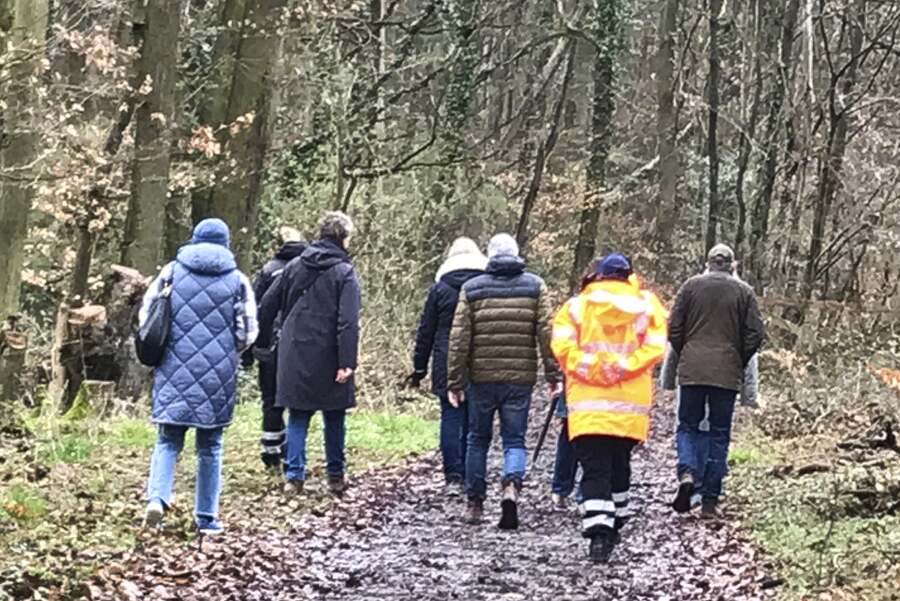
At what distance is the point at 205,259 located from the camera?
845cm

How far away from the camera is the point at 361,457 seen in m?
13.4

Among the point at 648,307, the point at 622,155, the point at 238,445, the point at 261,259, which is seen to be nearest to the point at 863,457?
the point at 648,307

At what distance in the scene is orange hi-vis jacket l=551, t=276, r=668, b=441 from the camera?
29.1 ft

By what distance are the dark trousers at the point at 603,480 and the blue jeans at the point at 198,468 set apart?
2501 millimetres

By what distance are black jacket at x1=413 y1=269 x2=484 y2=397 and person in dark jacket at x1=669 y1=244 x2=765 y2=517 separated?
6.21 ft

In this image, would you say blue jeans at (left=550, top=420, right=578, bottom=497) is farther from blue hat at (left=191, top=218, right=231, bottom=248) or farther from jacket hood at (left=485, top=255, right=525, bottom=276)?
blue hat at (left=191, top=218, right=231, bottom=248)

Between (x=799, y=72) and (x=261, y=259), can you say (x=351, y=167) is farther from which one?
(x=799, y=72)

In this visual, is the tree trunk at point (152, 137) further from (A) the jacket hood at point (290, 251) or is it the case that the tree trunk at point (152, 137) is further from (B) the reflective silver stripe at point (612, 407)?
(B) the reflective silver stripe at point (612, 407)

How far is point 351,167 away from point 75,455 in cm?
1145

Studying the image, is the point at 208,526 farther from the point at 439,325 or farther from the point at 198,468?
the point at 439,325

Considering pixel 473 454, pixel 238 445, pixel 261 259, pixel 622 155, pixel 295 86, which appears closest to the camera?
pixel 473 454

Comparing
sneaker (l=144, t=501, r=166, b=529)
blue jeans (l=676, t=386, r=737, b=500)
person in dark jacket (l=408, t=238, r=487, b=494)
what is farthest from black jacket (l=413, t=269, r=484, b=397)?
sneaker (l=144, t=501, r=166, b=529)

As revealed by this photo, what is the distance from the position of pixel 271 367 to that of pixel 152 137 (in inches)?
249

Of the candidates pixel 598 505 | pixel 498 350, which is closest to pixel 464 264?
pixel 498 350
